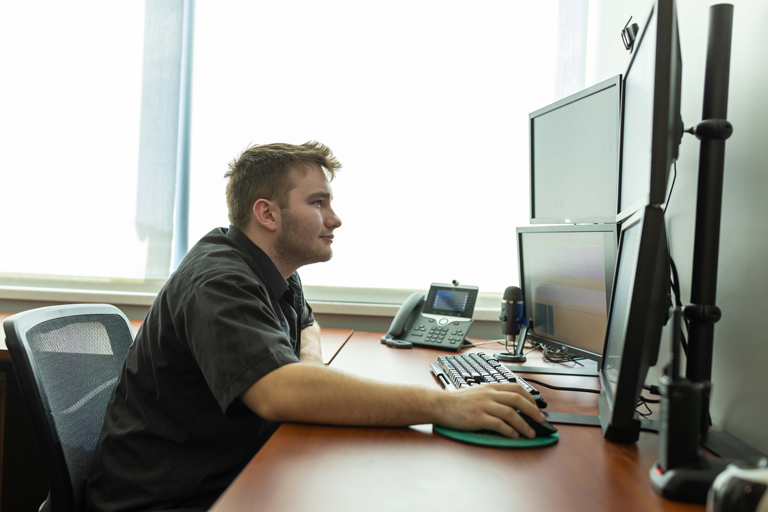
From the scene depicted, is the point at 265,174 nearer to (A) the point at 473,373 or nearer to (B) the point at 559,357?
(A) the point at 473,373

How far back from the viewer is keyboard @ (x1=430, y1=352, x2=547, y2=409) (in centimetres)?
104

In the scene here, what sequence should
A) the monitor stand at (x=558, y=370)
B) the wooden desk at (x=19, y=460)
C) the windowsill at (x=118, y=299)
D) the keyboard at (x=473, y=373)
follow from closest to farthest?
the keyboard at (x=473, y=373)
the monitor stand at (x=558, y=370)
the wooden desk at (x=19, y=460)
the windowsill at (x=118, y=299)

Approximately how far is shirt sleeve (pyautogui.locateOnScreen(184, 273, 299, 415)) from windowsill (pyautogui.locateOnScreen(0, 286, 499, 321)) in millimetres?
1275

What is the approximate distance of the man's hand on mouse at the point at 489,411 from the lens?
78 cm

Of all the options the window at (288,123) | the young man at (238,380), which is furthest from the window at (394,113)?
the young man at (238,380)

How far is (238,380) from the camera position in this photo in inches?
31.6

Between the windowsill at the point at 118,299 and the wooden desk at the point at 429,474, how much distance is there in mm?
1350

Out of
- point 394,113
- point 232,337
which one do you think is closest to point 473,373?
point 232,337

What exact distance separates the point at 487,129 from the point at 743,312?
1.48m

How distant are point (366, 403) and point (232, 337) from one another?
0.80 ft

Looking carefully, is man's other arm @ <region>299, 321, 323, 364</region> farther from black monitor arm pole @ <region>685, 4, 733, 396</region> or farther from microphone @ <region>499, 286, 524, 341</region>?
black monitor arm pole @ <region>685, 4, 733, 396</region>

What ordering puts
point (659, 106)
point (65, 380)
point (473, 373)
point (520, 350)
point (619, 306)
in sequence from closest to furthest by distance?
point (659, 106)
point (619, 306)
point (65, 380)
point (473, 373)
point (520, 350)

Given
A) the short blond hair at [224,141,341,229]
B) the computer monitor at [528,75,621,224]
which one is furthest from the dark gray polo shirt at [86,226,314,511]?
the computer monitor at [528,75,621,224]

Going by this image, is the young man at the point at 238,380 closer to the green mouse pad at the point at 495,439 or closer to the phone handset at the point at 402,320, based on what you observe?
the green mouse pad at the point at 495,439
